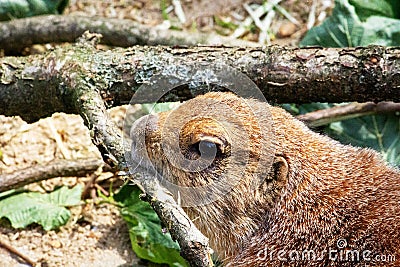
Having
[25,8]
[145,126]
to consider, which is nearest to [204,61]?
[145,126]

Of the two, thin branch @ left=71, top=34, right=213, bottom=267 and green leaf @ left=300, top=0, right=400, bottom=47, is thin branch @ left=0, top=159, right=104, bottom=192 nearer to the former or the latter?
thin branch @ left=71, top=34, right=213, bottom=267

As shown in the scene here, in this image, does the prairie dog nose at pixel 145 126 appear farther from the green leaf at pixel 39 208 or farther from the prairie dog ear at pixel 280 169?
the green leaf at pixel 39 208

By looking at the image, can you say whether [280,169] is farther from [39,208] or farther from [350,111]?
[39,208]

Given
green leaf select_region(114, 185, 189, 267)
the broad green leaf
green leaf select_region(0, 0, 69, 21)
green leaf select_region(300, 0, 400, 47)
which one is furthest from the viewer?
green leaf select_region(0, 0, 69, 21)

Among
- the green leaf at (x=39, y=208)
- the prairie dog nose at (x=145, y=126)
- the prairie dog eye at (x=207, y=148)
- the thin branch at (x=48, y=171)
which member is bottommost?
the green leaf at (x=39, y=208)

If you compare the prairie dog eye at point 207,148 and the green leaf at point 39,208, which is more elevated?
the prairie dog eye at point 207,148

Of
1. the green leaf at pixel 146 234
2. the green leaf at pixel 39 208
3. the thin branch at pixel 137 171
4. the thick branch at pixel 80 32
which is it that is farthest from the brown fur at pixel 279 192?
the thick branch at pixel 80 32

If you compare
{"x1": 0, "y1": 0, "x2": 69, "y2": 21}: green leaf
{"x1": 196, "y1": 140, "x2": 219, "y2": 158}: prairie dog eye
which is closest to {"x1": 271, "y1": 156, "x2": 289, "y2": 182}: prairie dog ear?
{"x1": 196, "y1": 140, "x2": 219, "y2": 158}: prairie dog eye
